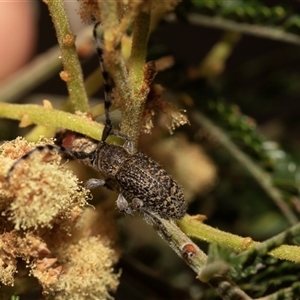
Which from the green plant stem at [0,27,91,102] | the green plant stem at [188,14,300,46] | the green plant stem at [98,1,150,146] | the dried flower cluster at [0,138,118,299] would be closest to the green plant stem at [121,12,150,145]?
the green plant stem at [98,1,150,146]

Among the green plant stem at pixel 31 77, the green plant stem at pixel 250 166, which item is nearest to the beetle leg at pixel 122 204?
the green plant stem at pixel 250 166

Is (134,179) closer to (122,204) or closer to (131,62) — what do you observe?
(122,204)

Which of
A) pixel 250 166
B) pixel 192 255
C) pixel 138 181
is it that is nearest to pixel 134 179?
pixel 138 181

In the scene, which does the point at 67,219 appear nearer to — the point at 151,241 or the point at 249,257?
the point at 249,257

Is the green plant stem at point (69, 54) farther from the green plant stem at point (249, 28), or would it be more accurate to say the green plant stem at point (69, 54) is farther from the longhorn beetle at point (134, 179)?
the green plant stem at point (249, 28)

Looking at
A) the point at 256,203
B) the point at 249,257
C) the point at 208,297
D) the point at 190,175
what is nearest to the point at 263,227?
the point at 256,203

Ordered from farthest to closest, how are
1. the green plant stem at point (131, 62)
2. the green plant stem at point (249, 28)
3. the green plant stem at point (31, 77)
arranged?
the green plant stem at point (31, 77), the green plant stem at point (249, 28), the green plant stem at point (131, 62)
